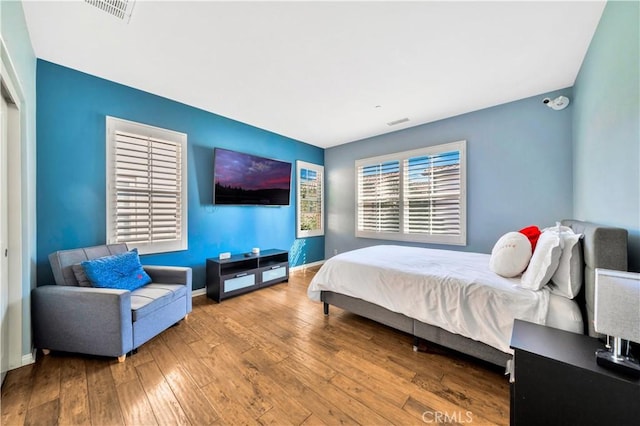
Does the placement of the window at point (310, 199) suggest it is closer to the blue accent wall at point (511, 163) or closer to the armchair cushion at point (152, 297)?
the blue accent wall at point (511, 163)

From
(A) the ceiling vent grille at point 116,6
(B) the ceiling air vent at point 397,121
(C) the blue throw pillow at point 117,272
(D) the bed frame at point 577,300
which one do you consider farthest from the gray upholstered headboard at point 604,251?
(C) the blue throw pillow at point 117,272

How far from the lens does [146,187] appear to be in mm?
2887

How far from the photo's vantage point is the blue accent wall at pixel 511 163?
2.87m

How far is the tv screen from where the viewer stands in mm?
3520

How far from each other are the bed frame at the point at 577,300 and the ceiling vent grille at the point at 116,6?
9.72ft

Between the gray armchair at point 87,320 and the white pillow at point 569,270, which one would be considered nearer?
the white pillow at point 569,270

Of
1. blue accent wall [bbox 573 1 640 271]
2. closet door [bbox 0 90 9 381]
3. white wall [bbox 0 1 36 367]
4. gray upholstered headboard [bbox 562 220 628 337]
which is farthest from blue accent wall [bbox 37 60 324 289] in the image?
blue accent wall [bbox 573 1 640 271]

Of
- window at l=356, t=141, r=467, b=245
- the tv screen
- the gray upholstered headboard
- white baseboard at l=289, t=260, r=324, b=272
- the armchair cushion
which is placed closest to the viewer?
the gray upholstered headboard

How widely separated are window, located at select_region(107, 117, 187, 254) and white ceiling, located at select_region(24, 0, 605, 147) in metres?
0.57

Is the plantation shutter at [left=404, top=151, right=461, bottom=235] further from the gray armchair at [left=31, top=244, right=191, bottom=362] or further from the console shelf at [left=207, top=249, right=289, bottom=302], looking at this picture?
the gray armchair at [left=31, top=244, right=191, bottom=362]

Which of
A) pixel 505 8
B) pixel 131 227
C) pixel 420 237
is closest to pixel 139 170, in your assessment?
pixel 131 227

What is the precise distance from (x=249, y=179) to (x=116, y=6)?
2388mm

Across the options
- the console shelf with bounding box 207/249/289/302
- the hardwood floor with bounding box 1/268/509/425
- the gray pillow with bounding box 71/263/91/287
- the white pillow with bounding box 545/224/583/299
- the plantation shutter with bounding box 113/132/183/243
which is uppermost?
the plantation shutter with bounding box 113/132/183/243

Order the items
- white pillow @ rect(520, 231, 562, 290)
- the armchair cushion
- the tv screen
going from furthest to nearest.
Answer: the tv screen, the armchair cushion, white pillow @ rect(520, 231, 562, 290)
